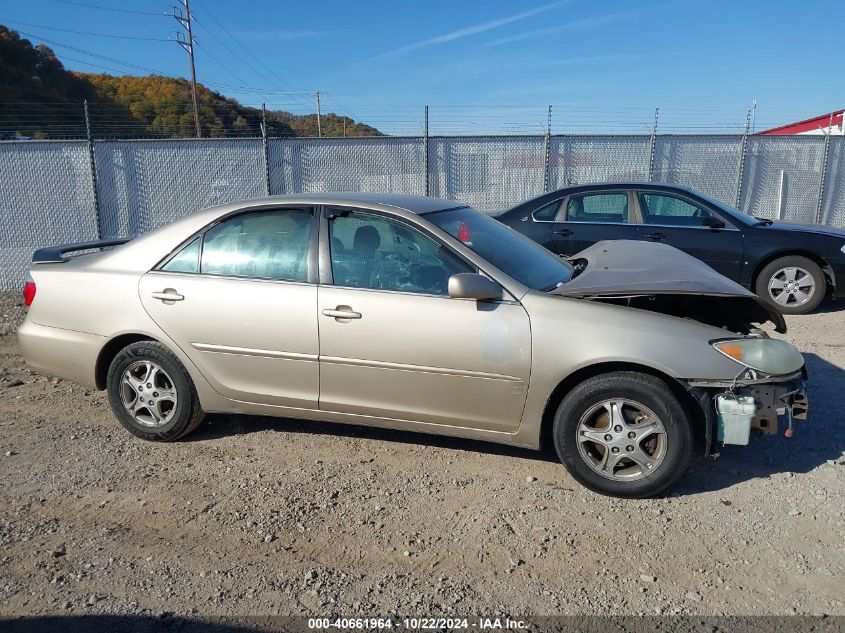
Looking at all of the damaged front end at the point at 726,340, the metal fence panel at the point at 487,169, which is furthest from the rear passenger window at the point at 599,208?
the metal fence panel at the point at 487,169

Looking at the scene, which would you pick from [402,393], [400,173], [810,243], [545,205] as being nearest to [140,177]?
[400,173]

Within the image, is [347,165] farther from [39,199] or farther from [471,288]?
[471,288]

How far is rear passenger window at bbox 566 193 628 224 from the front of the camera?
766 cm

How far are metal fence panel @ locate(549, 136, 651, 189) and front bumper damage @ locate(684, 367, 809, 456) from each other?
366 inches

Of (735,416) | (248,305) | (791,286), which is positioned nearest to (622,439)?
(735,416)

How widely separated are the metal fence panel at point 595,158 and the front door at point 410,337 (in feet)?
29.3

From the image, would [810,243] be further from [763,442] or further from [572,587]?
[572,587]

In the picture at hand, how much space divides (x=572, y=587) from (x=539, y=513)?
1.98 ft

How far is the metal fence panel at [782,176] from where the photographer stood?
13.0 m

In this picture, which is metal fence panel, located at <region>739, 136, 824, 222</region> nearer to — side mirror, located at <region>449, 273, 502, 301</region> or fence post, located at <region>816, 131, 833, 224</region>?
fence post, located at <region>816, 131, 833, 224</region>

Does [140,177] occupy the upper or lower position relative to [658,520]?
upper

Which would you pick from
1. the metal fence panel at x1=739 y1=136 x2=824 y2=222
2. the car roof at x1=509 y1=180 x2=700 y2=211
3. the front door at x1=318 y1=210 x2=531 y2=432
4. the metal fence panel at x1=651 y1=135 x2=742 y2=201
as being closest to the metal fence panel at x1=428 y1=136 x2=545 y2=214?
the metal fence panel at x1=651 y1=135 x2=742 y2=201

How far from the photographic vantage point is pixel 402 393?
3688mm

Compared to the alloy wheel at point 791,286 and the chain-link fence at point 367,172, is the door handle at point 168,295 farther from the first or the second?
the chain-link fence at point 367,172
